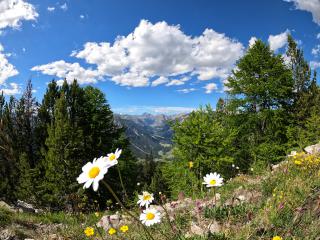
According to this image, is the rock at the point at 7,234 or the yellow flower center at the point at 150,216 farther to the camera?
the rock at the point at 7,234

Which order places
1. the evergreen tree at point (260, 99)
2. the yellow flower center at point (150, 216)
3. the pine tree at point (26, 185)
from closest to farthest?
the yellow flower center at point (150, 216)
the pine tree at point (26, 185)
the evergreen tree at point (260, 99)

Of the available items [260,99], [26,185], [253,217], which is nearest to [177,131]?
[260,99]

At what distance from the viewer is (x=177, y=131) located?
24828 mm

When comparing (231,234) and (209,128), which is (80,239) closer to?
(231,234)

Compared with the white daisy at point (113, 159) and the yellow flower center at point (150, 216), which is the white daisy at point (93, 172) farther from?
the yellow flower center at point (150, 216)

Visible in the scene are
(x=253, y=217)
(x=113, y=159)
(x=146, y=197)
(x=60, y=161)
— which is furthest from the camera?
(x=60, y=161)

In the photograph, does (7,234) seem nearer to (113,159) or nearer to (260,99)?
(113,159)

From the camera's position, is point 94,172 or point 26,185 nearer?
point 94,172

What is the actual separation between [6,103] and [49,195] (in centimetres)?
1105

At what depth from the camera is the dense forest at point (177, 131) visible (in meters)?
23.6

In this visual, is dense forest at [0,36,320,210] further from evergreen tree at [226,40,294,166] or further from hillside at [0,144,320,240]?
hillside at [0,144,320,240]

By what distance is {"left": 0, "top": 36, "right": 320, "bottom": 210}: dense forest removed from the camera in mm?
23562

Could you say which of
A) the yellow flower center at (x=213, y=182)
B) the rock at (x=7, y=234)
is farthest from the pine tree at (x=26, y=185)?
the yellow flower center at (x=213, y=182)

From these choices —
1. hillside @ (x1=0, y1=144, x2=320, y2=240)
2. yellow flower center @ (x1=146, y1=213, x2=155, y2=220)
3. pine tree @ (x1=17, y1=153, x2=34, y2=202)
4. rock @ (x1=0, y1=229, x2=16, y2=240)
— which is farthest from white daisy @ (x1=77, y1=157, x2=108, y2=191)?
pine tree @ (x1=17, y1=153, x2=34, y2=202)
